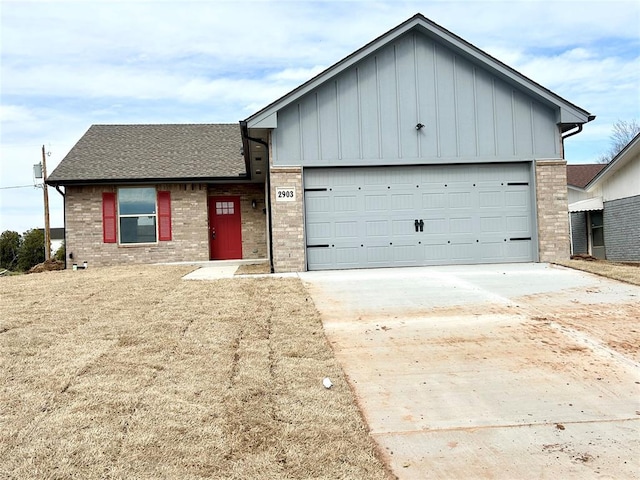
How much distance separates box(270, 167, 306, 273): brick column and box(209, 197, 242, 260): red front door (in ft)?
22.8

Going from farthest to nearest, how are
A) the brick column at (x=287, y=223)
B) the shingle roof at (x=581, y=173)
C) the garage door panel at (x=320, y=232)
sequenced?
the shingle roof at (x=581, y=173)
the garage door panel at (x=320, y=232)
the brick column at (x=287, y=223)

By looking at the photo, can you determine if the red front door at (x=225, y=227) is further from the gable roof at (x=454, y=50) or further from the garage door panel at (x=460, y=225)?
the garage door panel at (x=460, y=225)

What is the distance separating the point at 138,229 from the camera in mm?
17359

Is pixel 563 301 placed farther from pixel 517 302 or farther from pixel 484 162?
pixel 484 162

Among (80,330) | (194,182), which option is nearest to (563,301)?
(80,330)

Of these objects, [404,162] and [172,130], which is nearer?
[404,162]

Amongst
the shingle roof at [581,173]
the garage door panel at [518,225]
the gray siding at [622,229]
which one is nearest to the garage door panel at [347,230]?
the garage door panel at [518,225]

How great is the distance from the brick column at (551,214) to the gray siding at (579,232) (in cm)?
908

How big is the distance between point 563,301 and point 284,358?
4.82 m

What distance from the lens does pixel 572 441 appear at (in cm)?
380

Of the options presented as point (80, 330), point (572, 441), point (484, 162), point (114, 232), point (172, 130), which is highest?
point (172, 130)

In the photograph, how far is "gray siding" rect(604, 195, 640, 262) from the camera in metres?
16.6

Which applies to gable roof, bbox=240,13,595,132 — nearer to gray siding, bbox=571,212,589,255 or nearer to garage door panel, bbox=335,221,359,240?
garage door panel, bbox=335,221,359,240

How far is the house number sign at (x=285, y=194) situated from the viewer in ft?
38.9
